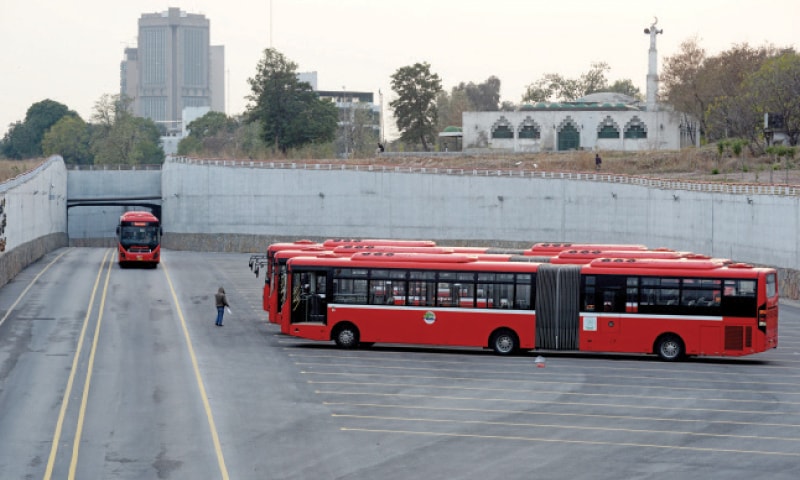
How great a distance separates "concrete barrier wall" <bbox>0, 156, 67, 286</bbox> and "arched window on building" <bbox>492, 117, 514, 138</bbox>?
4346cm

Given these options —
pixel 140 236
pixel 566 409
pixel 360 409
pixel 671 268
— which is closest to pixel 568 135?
pixel 140 236

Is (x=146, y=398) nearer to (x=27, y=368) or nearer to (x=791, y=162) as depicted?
(x=27, y=368)

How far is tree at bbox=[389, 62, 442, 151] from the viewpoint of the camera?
456 ft

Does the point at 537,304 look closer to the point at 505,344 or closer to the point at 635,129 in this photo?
the point at 505,344

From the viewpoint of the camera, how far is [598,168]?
331 feet

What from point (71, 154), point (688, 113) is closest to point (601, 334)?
point (688, 113)

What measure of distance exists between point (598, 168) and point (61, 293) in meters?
58.5

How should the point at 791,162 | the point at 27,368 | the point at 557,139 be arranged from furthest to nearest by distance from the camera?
the point at 557,139, the point at 791,162, the point at 27,368

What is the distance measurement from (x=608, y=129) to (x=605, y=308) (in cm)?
8360

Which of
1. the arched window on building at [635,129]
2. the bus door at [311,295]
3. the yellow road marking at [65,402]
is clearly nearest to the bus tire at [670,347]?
the bus door at [311,295]

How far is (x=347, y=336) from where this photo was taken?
124ft

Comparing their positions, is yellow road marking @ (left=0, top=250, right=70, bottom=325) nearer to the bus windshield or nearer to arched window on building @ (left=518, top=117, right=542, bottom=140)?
the bus windshield

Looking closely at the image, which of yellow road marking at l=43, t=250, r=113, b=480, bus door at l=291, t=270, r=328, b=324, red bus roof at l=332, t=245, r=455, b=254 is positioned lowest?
yellow road marking at l=43, t=250, r=113, b=480

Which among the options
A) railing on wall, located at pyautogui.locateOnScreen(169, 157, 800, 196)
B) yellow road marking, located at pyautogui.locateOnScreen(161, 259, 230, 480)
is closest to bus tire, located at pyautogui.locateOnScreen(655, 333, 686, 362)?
yellow road marking, located at pyautogui.locateOnScreen(161, 259, 230, 480)
